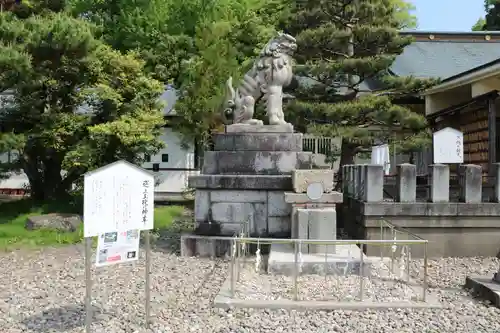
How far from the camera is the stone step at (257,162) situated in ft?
29.0

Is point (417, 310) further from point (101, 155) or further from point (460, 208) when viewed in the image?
point (101, 155)

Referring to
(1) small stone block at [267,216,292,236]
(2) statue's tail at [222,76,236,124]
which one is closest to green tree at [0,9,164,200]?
(2) statue's tail at [222,76,236,124]

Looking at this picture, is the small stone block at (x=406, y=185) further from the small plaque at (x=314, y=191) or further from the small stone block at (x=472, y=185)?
the small plaque at (x=314, y=191)

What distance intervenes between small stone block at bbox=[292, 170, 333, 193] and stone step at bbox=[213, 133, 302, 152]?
1.36m

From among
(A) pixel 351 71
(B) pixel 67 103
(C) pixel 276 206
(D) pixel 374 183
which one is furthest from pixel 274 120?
(B) pixel 67 103

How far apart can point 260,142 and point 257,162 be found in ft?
1.29

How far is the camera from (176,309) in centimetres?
546

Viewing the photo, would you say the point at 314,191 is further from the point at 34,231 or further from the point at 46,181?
the point at 46,181

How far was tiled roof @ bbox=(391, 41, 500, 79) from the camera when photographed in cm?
1880

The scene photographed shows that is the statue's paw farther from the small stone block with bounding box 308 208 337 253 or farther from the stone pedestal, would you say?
the small stone block with bounding box 308 208 337 253

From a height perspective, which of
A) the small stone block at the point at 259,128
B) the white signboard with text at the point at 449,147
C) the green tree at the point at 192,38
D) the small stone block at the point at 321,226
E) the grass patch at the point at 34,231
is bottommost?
the grass patch at the point at 34,231

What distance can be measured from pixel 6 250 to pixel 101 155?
11.6 feet

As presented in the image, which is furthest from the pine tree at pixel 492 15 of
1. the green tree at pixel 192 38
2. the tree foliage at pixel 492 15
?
the green tree at pixel 192 38

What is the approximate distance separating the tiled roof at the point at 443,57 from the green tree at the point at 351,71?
6.29 meters
